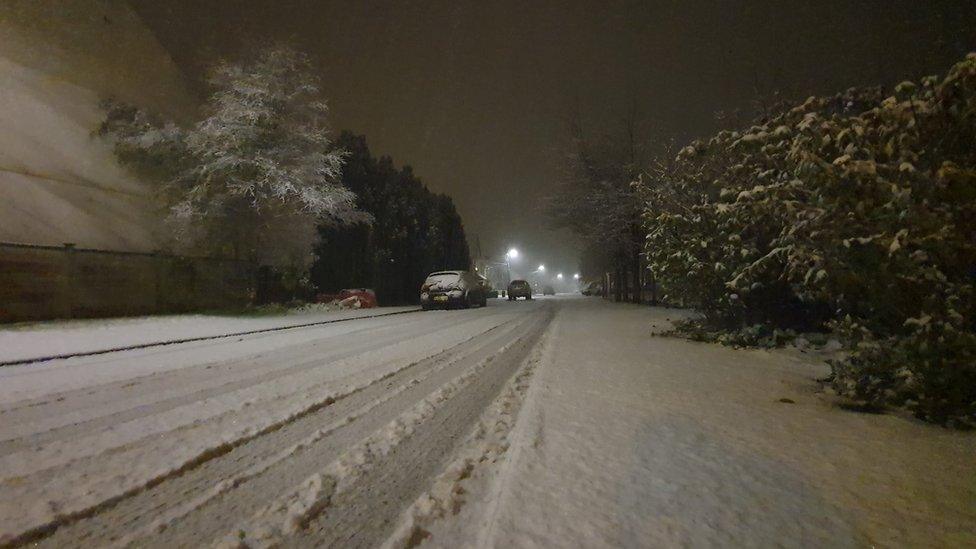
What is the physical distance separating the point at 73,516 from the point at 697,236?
921cm

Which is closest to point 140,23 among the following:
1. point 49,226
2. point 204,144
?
point 204,144

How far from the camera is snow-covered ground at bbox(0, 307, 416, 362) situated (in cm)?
818

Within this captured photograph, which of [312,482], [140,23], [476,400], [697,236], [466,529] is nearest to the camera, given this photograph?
[466,529]

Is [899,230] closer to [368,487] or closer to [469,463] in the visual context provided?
[469,463]

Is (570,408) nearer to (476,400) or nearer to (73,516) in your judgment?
(476,400)

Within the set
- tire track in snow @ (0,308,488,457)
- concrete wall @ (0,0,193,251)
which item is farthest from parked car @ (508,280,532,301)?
tire track in snow @ (0,308,488,457)

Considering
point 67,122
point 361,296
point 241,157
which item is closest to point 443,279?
point 361,296

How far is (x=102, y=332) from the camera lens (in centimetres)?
1063

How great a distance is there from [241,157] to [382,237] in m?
11.1

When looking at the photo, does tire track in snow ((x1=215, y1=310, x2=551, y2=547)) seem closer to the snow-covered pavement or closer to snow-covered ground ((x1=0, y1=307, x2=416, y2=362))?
the snow-covered pavement

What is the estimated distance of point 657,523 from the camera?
226cm

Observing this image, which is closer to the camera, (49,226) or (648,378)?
(648,378)

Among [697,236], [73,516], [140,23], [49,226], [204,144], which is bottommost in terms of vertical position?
[73,516]

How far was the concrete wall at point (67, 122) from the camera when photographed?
14.7 meters
